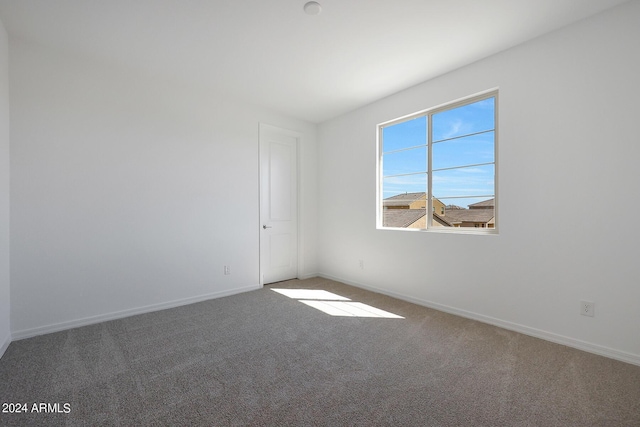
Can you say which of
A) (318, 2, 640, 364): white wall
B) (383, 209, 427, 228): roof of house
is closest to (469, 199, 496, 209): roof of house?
(318, 2, 640, 364): white wall

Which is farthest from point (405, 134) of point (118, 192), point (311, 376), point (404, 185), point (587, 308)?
point (118, 192)

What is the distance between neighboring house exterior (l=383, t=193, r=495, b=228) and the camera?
3.02 metres

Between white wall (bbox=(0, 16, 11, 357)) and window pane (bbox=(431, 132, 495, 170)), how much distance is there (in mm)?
4184

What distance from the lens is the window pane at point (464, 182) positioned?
9.77 feet

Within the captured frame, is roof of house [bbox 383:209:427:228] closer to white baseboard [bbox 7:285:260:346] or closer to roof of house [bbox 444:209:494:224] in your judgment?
roof of house [bbox 444:209:494:224]

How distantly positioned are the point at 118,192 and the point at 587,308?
4552 millimetres

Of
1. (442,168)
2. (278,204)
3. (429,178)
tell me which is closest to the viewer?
(442,168)

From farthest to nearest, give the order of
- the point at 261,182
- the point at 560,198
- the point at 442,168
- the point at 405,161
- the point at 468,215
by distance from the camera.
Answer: the point at 261,182 < the point at 405,161 < the point at 442,168 < the point at 468,215 < the point at 560,198

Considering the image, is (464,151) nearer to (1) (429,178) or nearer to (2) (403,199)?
(1) (429,178)

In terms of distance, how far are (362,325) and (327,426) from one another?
1423mm

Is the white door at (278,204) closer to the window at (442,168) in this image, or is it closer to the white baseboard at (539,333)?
the window at (442,168)

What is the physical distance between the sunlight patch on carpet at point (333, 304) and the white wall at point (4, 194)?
8.73ft

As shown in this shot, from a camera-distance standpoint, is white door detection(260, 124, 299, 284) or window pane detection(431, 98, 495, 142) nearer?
window pane detection(431, 98, 495, 142)

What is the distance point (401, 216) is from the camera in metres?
3.87
